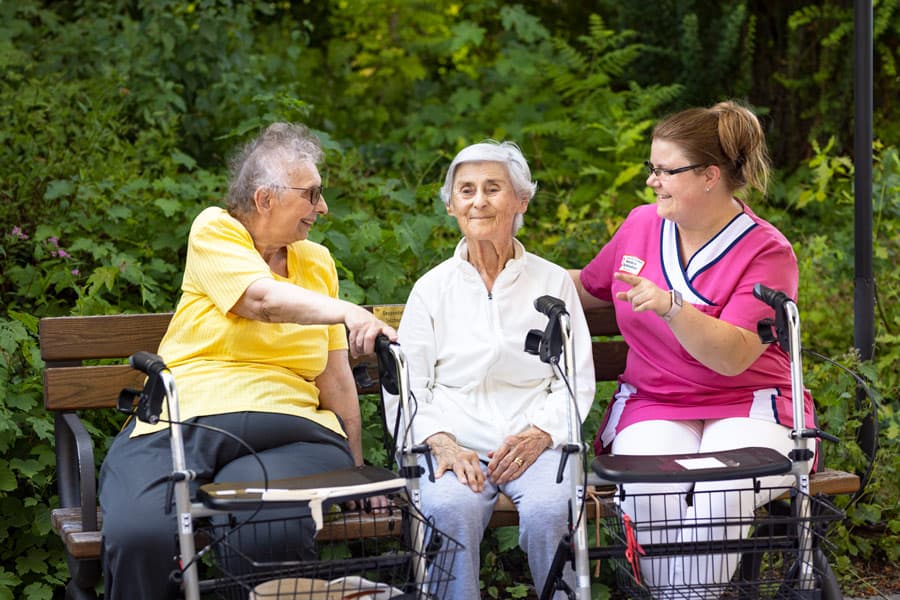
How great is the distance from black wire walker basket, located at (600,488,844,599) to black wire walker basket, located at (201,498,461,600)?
513 millimetres

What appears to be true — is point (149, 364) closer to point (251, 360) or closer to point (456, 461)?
point (251, 360)

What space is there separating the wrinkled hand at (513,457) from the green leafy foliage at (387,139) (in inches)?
30.3

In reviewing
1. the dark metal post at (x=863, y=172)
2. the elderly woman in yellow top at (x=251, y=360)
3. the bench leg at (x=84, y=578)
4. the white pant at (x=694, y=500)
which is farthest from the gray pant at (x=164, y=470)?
the dark metal post at (x=863, y=172)

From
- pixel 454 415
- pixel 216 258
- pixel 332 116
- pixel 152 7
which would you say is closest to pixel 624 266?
pixel 454 415

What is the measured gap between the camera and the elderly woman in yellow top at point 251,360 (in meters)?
3.14

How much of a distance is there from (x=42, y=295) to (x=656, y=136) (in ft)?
8.70

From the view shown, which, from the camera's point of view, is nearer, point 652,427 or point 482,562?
point 652,427

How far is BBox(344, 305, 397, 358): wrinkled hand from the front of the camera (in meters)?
3.13

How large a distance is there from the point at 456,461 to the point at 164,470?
88 cm

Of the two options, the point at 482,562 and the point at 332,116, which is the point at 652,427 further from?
the point at 332,116

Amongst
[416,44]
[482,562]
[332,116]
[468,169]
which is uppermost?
[416,44]

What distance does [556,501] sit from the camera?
3352mm

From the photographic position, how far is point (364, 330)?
124 inches

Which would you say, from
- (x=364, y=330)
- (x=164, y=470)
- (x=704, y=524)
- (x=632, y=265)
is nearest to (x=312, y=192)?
(x=364, y=330)
